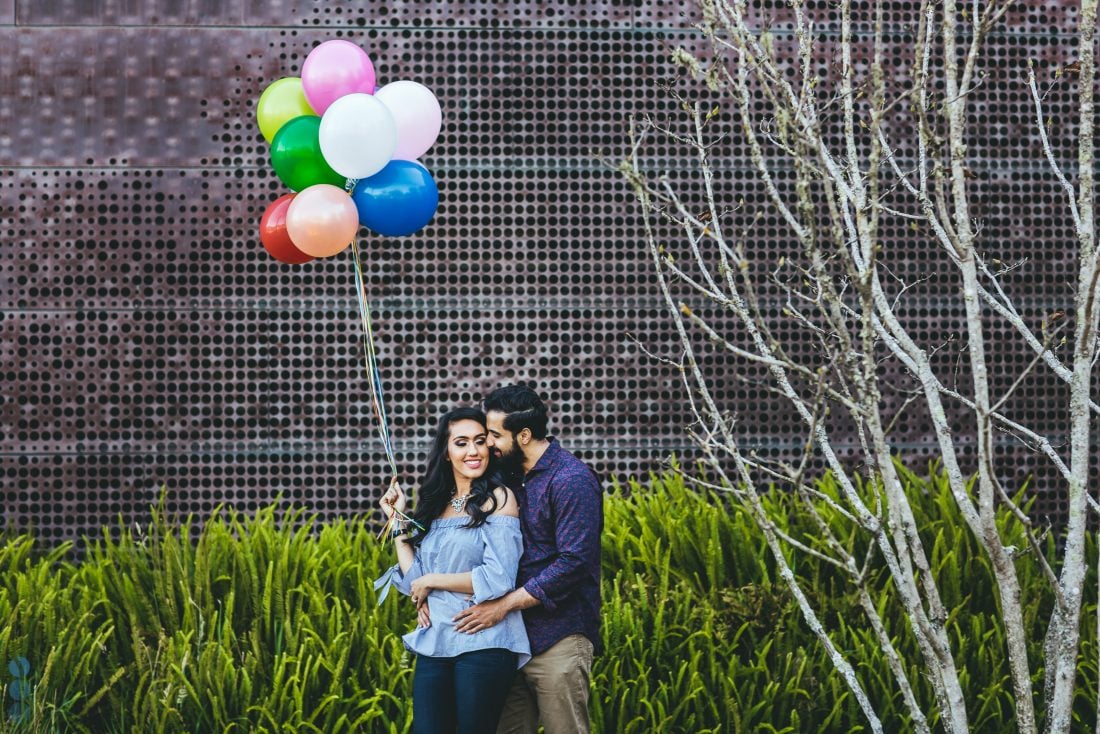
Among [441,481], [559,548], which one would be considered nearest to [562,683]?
[559,548]

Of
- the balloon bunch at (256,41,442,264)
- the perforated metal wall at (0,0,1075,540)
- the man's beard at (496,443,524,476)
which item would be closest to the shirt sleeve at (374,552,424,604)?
the man's beard at (496,443,524,476)

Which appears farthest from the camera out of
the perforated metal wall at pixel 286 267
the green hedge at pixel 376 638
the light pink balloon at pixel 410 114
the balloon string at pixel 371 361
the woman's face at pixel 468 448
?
the perforated metal wall at pixel 286 267

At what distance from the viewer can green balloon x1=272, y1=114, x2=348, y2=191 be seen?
4168 millimetres

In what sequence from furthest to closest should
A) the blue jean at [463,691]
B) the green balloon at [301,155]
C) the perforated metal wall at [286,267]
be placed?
the perforated metal wall at [286,267] < the green balloon at [301,155] < the blue jean at [463,691]

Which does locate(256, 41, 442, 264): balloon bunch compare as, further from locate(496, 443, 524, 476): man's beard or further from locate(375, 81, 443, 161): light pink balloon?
locate(496, 443, 524, 476): man's beard

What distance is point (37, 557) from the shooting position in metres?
6.30

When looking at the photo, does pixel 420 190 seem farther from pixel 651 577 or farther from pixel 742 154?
pixel 742 154

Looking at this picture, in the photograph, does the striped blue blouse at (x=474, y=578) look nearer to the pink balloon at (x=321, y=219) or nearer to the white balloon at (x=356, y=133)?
the pink balloon at (x=321, y=219)

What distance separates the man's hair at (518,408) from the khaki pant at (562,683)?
0.71 m

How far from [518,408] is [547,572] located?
541 mm

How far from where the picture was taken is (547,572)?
11.6 ft

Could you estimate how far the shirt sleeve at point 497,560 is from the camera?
3.50 metres

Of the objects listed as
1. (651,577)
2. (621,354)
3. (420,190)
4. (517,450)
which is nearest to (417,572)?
(517,450)

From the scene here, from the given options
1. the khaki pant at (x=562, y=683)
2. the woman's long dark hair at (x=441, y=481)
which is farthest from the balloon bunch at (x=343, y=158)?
the khaki pant at (x=562, y=683)
